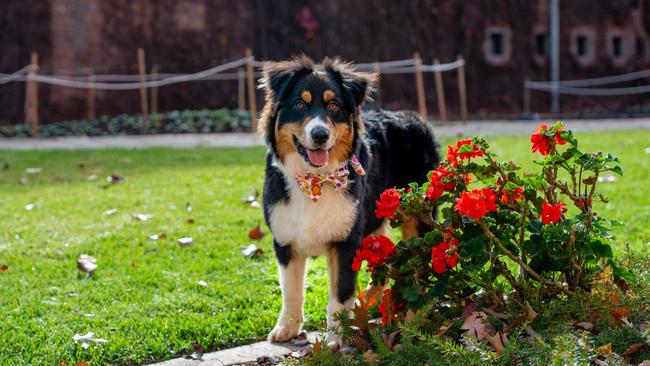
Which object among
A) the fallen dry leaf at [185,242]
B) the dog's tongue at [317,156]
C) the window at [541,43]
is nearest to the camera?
the dog's tongue at [317,156]

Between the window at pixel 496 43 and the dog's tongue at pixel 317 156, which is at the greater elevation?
the window at pixel 496 43

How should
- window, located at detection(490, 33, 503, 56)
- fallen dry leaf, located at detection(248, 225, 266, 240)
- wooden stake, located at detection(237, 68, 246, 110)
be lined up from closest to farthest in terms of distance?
fallen dry leaf, located at detection(248, 225, 266, 240)
wooden stake, located at detection(237, 68, 246, 110)
window, located at detection(490, 33, 503, 56)

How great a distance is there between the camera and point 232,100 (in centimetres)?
2016

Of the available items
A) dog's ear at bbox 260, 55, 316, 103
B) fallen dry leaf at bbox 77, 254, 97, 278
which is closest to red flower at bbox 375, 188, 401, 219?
dog's ear at bbox 260, 55, 316, 103

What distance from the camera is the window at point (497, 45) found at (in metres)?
25.3

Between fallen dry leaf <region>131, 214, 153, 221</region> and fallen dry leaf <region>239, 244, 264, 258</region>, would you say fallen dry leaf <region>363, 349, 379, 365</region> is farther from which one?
fallen dry leaf <region>131, 214, 153, 221</region>

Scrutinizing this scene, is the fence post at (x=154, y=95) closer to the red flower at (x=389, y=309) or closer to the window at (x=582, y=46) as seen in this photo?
the red flower at (x=389, y=309)

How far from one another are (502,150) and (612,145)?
1831mm

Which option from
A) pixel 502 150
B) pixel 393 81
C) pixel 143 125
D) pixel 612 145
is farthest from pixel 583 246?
pixel 393 81

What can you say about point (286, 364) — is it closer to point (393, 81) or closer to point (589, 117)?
point (393, 81)

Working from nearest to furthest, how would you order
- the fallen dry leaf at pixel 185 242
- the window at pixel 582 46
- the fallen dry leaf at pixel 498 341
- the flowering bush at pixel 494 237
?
the fallen dry leaf at pixel 498 341 → the flowering bush at pixel 494 237 → the fallen dry leaf at pixel 185 242 → the window at pixel 582 46

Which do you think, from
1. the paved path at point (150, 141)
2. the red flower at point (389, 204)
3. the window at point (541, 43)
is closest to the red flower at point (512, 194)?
the red flower at point (389, 204)

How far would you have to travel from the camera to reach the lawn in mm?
3977

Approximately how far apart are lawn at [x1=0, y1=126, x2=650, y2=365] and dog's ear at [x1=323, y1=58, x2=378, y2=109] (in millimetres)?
1268
